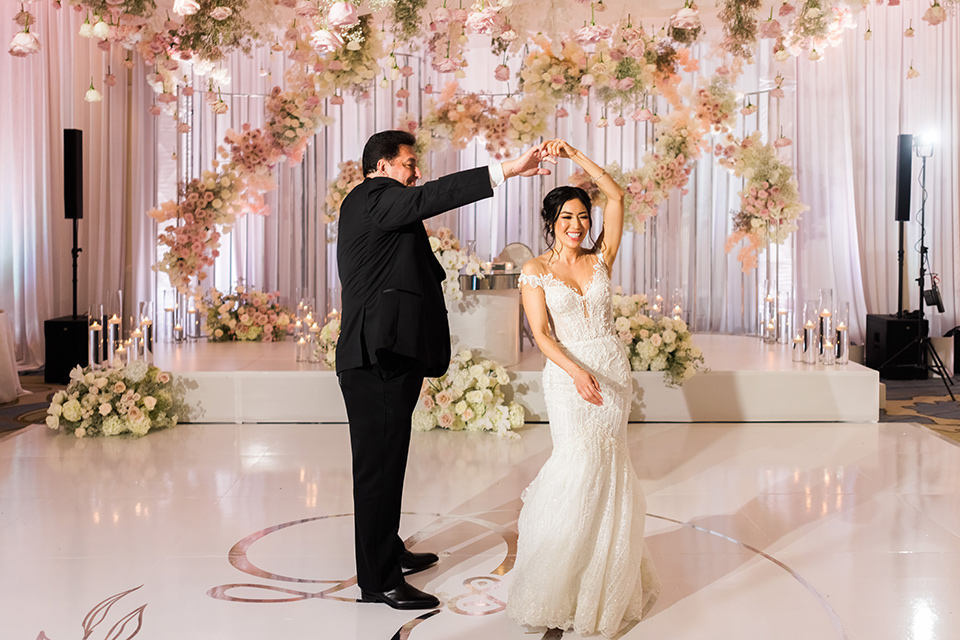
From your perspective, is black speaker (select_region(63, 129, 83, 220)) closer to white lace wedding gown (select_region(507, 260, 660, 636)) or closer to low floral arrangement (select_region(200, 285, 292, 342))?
low floral arrangement (select_region(200, 285, 292, 342))

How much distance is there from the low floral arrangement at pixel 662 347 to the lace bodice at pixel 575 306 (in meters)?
3.01

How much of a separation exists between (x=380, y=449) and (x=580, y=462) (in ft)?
2.19

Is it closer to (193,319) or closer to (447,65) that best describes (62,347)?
(193,319)

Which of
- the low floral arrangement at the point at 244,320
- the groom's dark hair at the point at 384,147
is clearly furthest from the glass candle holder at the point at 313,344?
the groom's dark hair at the point at 384,147

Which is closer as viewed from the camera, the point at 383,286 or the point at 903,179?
the point at 383,286

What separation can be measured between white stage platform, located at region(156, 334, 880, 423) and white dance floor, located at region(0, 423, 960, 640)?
0.26 m

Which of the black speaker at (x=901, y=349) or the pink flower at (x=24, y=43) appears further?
the black speaker at (x=901, y=349)

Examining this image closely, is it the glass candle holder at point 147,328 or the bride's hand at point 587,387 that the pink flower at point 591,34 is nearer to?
the bride's hand at point 587,387

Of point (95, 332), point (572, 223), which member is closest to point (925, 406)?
point (572, 223)

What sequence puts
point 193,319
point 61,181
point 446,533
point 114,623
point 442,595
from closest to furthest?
point 114,623 → point 442,595 → point 446,533 → point 61,181 → point 193,319

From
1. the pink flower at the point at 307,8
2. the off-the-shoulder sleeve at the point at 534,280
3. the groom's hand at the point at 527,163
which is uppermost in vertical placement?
the pink flower at the point at 307,8

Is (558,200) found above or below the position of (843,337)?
above

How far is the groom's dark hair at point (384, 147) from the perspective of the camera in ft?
10.3

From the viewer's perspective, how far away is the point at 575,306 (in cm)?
309
